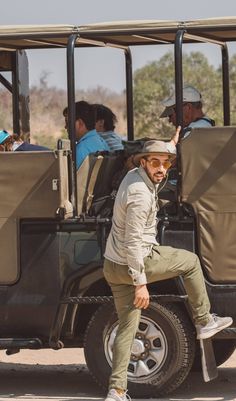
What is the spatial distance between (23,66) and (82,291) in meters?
2.77

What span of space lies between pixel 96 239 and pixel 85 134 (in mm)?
1054

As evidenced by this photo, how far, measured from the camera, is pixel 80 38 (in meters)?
8.80

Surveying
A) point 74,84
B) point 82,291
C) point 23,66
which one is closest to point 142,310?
point 82,291

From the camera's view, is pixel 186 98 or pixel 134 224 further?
pixel 186 98

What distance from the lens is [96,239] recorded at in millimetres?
8633

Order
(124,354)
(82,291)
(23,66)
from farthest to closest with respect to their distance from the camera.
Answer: (23,66) → (82,291) → (124,354)

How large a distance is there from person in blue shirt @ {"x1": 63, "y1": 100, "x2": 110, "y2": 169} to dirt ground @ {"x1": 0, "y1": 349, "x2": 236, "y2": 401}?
5.37 ft

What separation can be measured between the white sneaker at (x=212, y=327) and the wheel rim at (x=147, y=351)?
317mm

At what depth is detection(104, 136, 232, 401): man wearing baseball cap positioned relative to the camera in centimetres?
798

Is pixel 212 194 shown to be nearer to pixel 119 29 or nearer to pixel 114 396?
pixel 119 29

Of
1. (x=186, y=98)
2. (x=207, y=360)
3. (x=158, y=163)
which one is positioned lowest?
(x=207, y=360)

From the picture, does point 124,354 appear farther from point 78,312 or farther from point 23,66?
point 23,66

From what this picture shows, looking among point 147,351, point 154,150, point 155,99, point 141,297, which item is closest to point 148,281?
point 141,297

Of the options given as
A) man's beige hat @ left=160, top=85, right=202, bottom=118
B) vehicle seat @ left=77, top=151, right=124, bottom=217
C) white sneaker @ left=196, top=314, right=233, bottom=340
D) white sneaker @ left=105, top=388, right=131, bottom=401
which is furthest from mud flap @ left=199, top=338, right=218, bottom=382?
man's beige hat @ left=160, top=85, right=202, bottom=118
